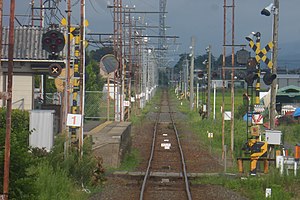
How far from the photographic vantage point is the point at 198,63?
181 m

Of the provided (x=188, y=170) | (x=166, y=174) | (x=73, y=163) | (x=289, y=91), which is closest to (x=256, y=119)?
(x=188, y=170)

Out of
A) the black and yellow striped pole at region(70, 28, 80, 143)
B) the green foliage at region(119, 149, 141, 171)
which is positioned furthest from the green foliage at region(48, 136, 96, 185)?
the green foliage at region(119, 149, 141, 171)

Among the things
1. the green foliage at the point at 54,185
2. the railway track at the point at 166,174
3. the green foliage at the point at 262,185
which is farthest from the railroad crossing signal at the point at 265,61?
the green foliage at the point at 54,185

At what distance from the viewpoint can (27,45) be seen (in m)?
27.5

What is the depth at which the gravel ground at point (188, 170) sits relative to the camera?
1600cm

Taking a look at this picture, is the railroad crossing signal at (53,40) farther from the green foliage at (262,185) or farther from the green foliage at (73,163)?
the green foliage at (262,185)

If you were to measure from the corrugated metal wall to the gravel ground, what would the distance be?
589cm

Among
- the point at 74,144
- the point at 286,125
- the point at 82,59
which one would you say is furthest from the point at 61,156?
the point at 286,125

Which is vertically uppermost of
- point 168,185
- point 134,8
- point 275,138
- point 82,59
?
point 134,8

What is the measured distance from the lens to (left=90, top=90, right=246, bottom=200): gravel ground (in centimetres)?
1600

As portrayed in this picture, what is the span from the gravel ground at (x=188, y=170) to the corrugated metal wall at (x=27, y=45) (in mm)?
5889

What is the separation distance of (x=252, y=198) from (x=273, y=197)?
79 cm

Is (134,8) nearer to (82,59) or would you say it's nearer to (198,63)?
(82,59)

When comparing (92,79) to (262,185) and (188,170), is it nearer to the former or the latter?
(188,170)
